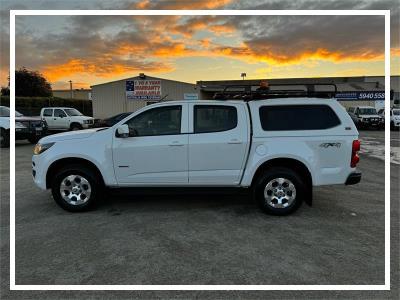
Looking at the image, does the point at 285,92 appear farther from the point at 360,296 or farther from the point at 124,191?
the point at 360,296

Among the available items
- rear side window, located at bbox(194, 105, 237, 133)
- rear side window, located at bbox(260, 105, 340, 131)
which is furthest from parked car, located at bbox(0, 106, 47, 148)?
rear side window, located at bbox(260, 105, 340, 131)

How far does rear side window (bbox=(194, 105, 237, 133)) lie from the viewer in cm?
564

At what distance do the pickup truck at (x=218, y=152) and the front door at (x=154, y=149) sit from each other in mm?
16

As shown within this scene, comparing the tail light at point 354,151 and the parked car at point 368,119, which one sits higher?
the parked car at point 368,119

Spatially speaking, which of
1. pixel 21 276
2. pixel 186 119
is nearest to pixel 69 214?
pixel 21 276

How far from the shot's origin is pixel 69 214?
571 centimetres

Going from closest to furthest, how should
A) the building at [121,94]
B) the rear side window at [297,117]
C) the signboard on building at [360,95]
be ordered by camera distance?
the rear side window at [297,117]
the signboard on building at [360,95]
the building at [121,94]

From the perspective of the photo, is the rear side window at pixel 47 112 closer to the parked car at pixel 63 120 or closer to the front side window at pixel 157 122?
the parked car at pixel 63 120

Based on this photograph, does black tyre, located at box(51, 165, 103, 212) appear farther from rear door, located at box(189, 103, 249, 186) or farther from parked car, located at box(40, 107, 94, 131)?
parked car, located at box(40, 107, 94, 131)

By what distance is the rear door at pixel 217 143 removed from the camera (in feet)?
18.2

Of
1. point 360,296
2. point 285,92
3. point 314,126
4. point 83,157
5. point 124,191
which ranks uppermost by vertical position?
point 285,92

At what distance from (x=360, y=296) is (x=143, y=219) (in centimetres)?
319

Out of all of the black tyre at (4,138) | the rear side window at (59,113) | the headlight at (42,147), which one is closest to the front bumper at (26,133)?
the black tyre at (4,138)

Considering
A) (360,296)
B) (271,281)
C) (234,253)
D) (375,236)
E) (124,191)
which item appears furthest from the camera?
(124,191)
